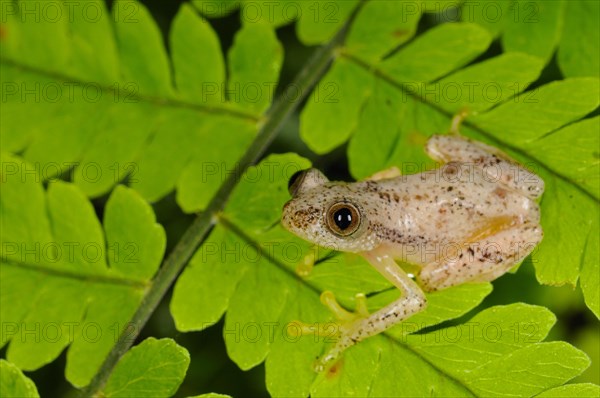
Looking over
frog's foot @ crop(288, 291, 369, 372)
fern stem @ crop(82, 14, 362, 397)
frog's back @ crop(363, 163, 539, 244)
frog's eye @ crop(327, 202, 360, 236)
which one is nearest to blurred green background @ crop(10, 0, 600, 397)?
fern stem @ crop(82, 14, 362, 397)

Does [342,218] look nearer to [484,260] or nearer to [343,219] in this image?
[343,219]

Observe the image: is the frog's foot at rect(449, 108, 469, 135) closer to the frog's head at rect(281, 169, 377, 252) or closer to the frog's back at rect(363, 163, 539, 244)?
the frog's back at rect(363, 163, 539, 244)

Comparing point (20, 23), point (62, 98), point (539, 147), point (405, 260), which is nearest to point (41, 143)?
point (62, 98)

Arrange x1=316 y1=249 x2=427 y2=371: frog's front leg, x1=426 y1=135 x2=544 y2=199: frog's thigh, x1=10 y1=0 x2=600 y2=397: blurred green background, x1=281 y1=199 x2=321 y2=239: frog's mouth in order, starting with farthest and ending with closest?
1. x1=10 y1=0 x2=600 y2=397: blurred green background
2. x1=426 y1=135 x2=544 y2=199: frog's thigh
3. x1=281 y1=199 x2=321 y2=239: frog's mouth
4. x1=316 y1=249 x2=427 y2=371: frog's front leg

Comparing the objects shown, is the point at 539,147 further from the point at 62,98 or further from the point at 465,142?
the point at 62,98

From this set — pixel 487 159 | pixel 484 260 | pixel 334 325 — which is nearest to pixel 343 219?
pixel 334 325

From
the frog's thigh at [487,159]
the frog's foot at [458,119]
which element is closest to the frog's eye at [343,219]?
the frog's thigh at [487,159]
